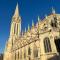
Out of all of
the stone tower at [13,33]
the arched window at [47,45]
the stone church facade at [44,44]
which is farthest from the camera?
the stone tower at [13,33]

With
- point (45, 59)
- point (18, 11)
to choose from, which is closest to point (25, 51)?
point (45, 59)

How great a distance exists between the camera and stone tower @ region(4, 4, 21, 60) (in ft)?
181

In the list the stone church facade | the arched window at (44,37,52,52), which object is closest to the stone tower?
the stone church facade

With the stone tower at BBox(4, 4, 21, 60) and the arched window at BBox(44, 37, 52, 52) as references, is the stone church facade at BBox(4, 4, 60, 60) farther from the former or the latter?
the stone tower at BBox(4, 4, 21, 60)

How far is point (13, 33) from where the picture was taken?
6116 centimetres

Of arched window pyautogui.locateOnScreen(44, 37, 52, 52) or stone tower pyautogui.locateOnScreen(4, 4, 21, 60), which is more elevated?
stone tower pyautogui.locateOnScreen(4, 4, 21, 60)

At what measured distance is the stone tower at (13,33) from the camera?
2168 inches

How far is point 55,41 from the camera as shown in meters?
31.5

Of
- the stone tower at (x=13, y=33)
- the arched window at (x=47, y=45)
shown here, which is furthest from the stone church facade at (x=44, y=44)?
the stone tower at (x=13, y=33)

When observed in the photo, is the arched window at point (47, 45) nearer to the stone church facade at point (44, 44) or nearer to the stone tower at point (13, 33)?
the stone church facade at point (44, 44)

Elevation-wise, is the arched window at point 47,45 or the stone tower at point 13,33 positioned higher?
the stone tower at point 13,33

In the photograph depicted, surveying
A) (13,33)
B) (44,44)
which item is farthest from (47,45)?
(13,33)

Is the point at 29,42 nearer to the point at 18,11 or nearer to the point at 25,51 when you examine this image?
the point at 25,51

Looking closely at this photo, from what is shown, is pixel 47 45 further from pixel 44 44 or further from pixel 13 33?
pixel 13 33
